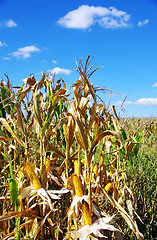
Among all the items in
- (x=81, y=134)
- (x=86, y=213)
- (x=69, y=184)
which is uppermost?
(x=81, y=134)

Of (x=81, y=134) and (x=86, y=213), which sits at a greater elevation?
(x=81, y=134)

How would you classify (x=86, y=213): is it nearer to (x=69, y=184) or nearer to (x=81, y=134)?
(x=69, y=184)

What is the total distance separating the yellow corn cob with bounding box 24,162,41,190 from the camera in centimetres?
102

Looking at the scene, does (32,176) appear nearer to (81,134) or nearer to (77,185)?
(77,185)

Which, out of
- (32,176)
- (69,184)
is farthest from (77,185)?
(32,176)

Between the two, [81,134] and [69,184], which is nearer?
[81,134]

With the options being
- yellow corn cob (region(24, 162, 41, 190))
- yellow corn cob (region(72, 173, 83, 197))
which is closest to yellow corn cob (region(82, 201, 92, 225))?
yellow corn cob (region(72, 173, 83, 197))

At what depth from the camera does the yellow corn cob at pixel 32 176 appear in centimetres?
102

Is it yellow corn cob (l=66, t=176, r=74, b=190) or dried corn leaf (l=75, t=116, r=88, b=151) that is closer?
dried corn leaf (l=75, t=116, r=88, b=151)

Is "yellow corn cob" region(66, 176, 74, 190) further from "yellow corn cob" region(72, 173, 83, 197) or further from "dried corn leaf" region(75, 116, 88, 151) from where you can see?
"dried corn leaf" region(75, 116, 88, 151)

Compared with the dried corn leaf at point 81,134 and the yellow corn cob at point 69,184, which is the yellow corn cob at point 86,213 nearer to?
the yellow corn cob at point 69,184

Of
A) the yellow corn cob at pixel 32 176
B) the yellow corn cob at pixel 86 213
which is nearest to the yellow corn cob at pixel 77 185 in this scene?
the yellow corn cob at pixel 86 213

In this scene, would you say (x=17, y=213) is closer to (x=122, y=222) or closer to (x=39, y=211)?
(x=39, y=211)

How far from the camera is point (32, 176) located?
3.44ft
